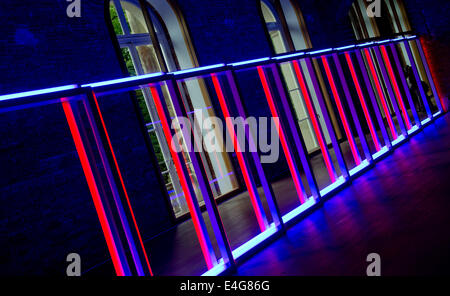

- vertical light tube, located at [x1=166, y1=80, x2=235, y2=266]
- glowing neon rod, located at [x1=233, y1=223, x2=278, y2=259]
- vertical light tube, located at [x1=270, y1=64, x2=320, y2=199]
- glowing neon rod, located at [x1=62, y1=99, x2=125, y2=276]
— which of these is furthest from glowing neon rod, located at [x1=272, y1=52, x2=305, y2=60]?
glowing neon rod, located at [x1=62, y1=99, x2=125, y2=276]

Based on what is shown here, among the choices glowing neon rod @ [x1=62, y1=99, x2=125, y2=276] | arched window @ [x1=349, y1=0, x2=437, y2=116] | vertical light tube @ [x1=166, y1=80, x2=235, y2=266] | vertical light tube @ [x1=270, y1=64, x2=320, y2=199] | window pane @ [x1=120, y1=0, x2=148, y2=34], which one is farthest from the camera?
arched window @ [x1=349, y1=0, x2=437, y2=116]

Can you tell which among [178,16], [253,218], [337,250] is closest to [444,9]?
[178,16]

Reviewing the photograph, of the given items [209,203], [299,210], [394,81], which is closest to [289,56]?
[299,210]

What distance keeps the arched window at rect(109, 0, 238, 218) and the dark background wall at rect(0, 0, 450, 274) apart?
598 millimetres

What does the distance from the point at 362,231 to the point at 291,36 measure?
7.54 metres

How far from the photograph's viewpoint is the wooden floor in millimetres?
2619

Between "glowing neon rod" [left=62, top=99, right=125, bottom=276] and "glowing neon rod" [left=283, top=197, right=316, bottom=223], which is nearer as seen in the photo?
"glowing neon rod" [left=62, top=99, right=125, bottom=276]

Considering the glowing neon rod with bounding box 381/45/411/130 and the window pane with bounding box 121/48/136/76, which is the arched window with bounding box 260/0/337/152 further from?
the window pane with bounding box 121/48/136/76

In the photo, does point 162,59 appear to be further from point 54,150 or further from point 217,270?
point 217,270

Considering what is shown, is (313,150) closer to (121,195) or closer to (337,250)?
(337,250)

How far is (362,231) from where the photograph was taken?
3.25 meters

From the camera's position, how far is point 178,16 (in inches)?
275

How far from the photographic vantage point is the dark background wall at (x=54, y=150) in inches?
179

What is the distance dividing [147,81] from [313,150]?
6862 mm
